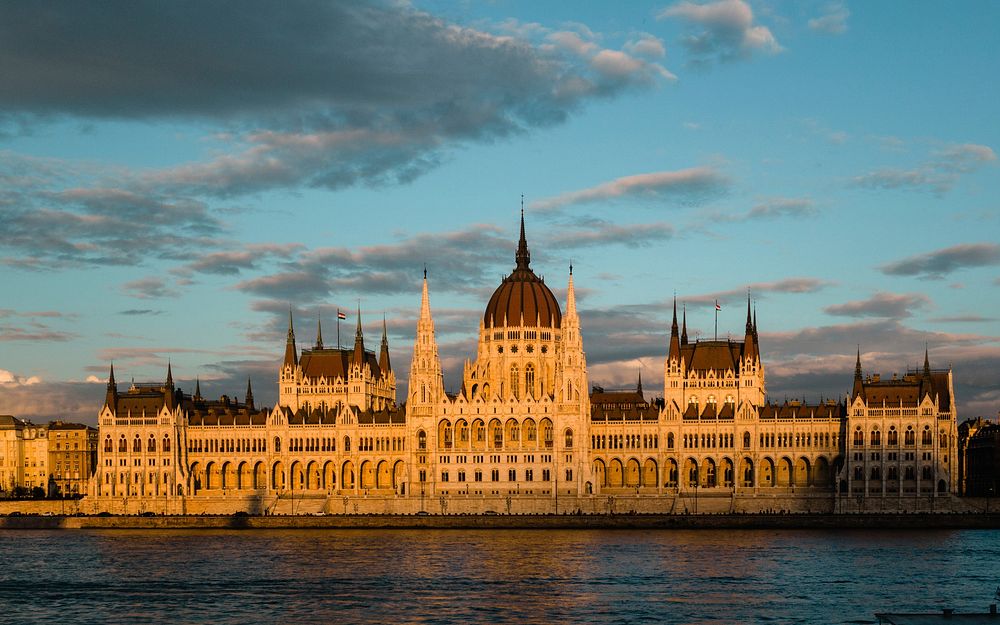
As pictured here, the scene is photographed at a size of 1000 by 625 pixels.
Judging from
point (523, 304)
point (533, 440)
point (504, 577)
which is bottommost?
point (504, 577)

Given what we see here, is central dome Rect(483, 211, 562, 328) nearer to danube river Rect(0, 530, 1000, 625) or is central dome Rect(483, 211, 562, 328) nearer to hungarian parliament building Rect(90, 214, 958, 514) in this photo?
hungarian parliament building Rect(90, 214, 958, 514)

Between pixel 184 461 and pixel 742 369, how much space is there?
58038mm

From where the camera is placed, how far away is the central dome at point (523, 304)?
547ft

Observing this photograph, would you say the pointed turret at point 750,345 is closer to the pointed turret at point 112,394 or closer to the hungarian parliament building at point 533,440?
Answer: the hungarian parliament building at point 533,440

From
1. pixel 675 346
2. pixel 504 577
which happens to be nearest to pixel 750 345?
pixel 675 346

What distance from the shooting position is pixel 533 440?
155875 mm

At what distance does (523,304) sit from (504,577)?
74961 mm

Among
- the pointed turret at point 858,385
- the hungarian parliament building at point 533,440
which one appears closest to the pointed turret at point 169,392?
the hungarian parliament building at point 533,440

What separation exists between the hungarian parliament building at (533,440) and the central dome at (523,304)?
194 mm

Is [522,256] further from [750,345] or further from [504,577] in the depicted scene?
[504,577]

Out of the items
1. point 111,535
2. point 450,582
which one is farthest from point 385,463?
point 450,582

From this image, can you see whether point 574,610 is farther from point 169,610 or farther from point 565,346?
point 565,346

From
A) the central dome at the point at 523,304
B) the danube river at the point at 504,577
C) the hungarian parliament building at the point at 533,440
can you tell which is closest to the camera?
the danube river at the point at 504,577

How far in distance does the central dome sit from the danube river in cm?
3779
